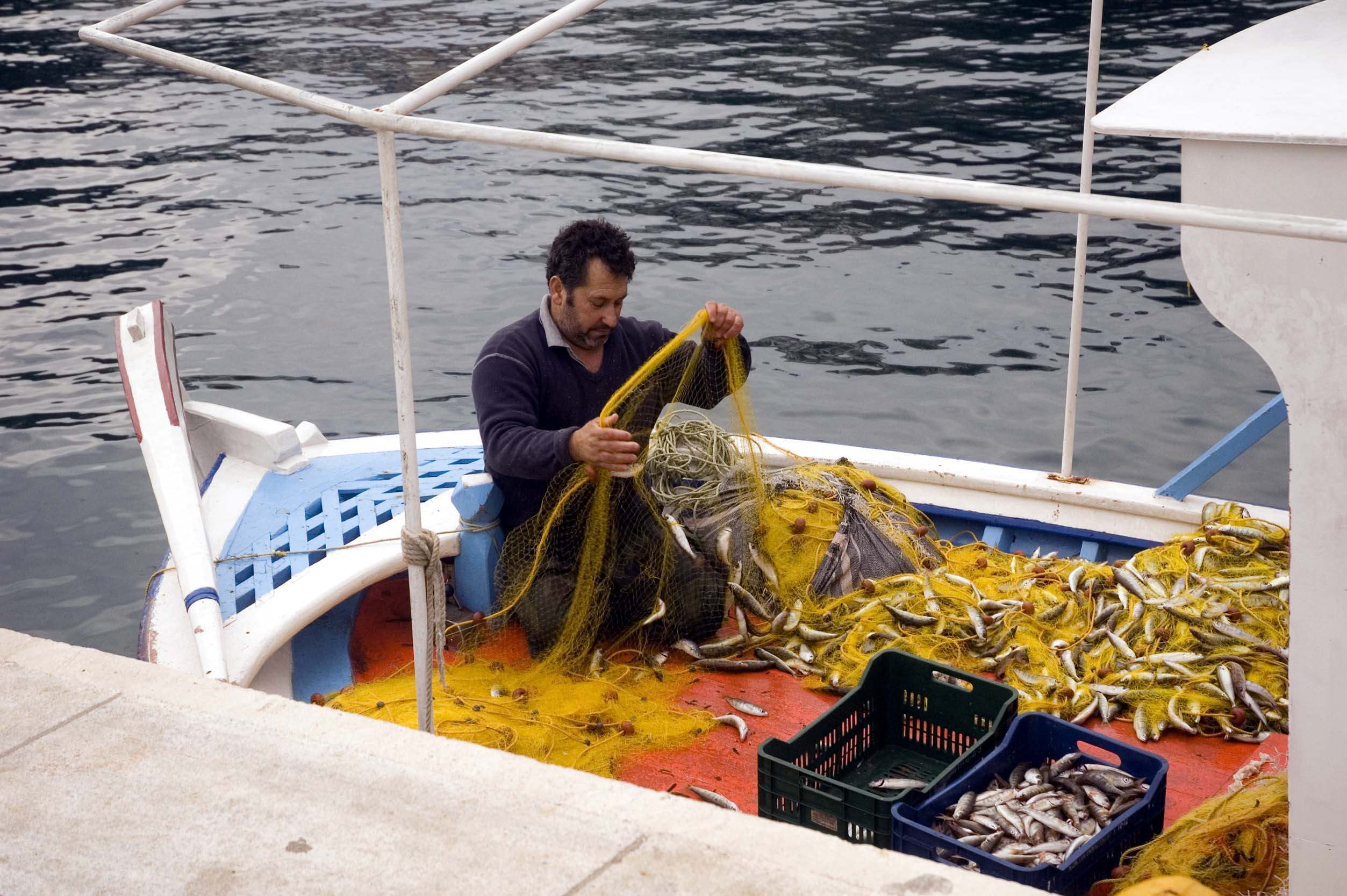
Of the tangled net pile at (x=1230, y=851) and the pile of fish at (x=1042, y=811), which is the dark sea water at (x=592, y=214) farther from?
the tangled net pile at (x=1230, y=851)

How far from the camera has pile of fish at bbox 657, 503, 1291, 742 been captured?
15.3 ft

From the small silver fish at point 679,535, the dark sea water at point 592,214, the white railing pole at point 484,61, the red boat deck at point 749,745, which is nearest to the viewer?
the white railing pole at point 484,61

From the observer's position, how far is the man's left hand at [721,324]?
15.9 ft

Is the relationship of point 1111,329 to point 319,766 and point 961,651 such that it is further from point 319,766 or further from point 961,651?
point 319,766

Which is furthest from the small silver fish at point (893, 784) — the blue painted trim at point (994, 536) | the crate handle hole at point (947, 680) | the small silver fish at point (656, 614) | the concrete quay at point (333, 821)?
the blue painted trim at point (994, 536)

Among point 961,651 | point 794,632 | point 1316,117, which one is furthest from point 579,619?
point 1316,117

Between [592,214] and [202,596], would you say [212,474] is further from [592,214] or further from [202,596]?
[592,214]

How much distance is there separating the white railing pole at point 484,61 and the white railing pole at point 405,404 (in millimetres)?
122

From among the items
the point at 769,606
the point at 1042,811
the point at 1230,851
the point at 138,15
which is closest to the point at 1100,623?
the point at 769,606

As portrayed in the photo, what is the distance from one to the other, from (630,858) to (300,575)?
2942 millimetres

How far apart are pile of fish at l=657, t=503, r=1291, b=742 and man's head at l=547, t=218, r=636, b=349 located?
117 centimetres

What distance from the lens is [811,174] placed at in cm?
279

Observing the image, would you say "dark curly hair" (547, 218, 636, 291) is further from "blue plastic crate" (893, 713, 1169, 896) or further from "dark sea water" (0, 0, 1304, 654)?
"dark sea water" (0, 0, 1304, 654)

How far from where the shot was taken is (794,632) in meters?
5.30
